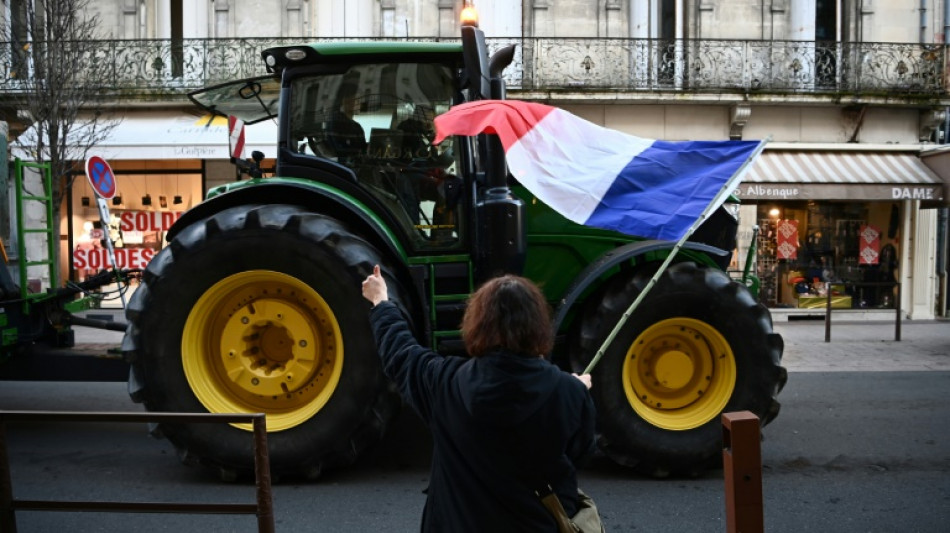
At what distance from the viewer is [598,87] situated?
15695mm

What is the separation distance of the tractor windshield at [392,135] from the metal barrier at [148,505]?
2.63 meters

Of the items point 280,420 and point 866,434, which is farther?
point 866,434

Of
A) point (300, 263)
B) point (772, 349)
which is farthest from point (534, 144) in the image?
point (772, 349)

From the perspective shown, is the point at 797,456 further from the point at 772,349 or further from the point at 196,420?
the point at 196,420

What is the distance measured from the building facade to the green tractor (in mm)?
10652

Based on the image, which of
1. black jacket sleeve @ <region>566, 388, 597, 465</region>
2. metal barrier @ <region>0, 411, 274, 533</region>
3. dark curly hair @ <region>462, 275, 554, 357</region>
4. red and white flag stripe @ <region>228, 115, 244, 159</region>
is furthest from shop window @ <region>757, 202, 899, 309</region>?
dark curly hair @ <region>462, 275, 554, 357</region>

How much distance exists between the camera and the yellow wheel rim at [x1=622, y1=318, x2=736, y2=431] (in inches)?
205

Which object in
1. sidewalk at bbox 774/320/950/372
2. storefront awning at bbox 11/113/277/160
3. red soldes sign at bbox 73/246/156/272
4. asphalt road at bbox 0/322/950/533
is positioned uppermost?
storefront awning at bbox 11/113/277/160

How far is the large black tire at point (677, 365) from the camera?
200 inches

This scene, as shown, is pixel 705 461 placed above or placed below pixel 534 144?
below

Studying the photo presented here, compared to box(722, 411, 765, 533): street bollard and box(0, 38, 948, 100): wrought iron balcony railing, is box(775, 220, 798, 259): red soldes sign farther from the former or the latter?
box(722, 411, 765, 533): street bollard

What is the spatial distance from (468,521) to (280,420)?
301cm

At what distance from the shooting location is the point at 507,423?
218 cm

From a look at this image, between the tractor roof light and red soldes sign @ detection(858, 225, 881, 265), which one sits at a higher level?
the tractor roof light
